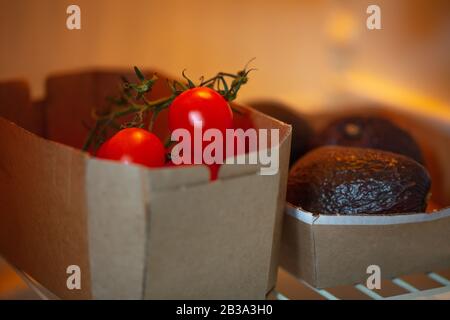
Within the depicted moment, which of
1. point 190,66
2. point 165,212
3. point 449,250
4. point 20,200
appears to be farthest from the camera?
point 190,66

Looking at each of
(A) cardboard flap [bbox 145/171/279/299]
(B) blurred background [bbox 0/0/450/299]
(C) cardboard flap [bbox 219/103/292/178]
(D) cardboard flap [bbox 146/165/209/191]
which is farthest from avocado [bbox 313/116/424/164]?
(D) cardboard flap [bbox 146/165/209/191]

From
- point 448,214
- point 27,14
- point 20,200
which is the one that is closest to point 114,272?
point 20,200

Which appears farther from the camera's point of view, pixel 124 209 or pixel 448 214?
pixel 448 214

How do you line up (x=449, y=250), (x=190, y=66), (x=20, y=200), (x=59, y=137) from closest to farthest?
1. (x=20, y=200)
2. (x=449, y=250)
3. (x=59, y=137)
4. (x=190, y=66)

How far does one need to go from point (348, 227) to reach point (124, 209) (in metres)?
0.29

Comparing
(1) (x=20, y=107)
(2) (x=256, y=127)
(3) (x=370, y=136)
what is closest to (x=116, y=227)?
(2) (x=256, y=127)

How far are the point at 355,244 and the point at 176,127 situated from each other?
256 mm

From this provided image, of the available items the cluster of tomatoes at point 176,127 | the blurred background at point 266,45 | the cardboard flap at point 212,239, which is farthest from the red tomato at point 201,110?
the blurred background at point 266,45

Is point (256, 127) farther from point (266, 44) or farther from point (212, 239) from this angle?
point (266, 44)

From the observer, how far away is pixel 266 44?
1321 millimetres

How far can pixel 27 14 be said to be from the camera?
1.02m

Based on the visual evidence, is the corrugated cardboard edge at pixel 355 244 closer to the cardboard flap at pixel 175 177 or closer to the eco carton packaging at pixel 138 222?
the eco carton packaging at pixel 138 222
